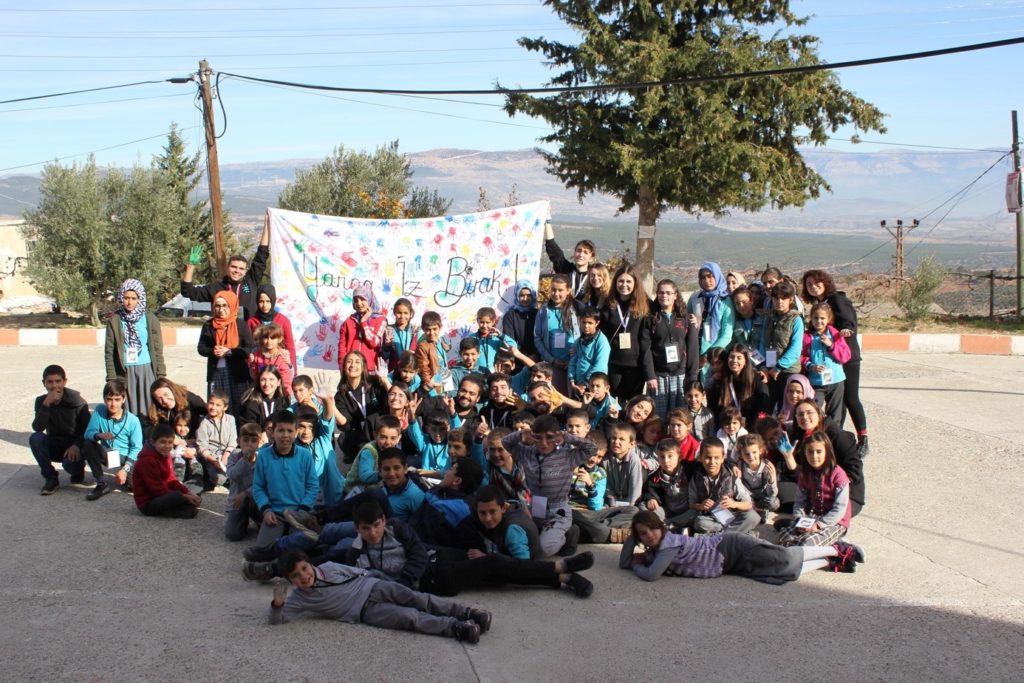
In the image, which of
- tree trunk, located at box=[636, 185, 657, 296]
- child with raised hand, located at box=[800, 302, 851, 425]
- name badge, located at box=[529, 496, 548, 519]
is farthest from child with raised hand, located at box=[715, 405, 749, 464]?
tree trunk, located at box=[636, 185, 657, 296]

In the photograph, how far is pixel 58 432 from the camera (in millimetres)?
8531

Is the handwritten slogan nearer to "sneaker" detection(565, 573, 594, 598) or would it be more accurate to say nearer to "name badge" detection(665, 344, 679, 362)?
"name badge" detection(665, 344, 679, 362)

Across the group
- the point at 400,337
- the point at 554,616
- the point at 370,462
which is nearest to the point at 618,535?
the point at 554,616

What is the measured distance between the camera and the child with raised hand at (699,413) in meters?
8.36

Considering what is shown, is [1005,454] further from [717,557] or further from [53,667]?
[53,667]

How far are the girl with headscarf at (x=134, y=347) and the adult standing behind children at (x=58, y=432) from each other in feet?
2.89

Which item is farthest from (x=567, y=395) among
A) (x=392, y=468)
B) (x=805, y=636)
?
(x=805, y=636)

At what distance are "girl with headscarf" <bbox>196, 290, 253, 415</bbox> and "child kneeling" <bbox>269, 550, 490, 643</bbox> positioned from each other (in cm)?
387

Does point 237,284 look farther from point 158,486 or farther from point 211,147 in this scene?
point 211,147

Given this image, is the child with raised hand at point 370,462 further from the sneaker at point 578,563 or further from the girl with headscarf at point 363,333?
the girl with headscarf at point 363,333

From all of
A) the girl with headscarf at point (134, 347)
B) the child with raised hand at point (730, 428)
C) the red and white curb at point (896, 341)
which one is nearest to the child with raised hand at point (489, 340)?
the child with raised hand at point (730, 428)

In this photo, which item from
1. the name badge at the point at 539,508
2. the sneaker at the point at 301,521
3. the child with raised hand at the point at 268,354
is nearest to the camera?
the sneaker at the point at 301,521

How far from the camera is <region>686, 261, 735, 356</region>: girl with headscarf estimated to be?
30.7 feet

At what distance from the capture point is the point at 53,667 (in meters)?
5.08
